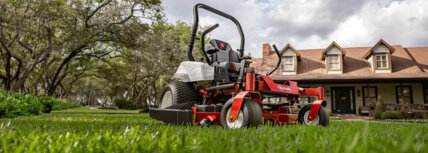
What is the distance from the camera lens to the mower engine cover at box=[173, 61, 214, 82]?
3875 mm

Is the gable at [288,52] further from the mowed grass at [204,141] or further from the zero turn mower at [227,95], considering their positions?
the mowed grass at [204,141]

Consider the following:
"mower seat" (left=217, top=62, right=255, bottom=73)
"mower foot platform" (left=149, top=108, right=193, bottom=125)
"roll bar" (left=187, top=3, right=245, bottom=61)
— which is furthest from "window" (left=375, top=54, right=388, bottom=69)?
"mower foot platform" (left=149, top=108, right=193, bottom=125)

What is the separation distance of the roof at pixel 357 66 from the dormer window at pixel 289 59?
0.49m

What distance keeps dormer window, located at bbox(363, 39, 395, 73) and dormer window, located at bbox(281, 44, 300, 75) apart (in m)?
5.10

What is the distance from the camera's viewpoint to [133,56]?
1961 cm

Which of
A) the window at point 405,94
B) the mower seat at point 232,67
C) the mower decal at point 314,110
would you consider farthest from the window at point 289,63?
the mower seat at point 232,67

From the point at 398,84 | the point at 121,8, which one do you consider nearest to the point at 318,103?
the point at 121,8

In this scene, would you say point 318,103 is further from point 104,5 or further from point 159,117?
point 104,5

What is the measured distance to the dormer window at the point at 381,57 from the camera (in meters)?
18.2

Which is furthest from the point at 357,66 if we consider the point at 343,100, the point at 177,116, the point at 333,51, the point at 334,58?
the point at 177,116

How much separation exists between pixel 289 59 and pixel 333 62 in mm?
3108

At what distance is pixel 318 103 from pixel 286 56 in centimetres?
1681

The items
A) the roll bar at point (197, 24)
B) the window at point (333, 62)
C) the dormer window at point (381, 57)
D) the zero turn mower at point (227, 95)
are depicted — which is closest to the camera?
the zero turn mower at point (227, 95)

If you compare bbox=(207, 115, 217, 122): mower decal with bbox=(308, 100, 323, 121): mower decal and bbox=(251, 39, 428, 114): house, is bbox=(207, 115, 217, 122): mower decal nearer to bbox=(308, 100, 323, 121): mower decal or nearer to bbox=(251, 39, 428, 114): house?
bbox=(308, 100, 323, 121): mower decal
